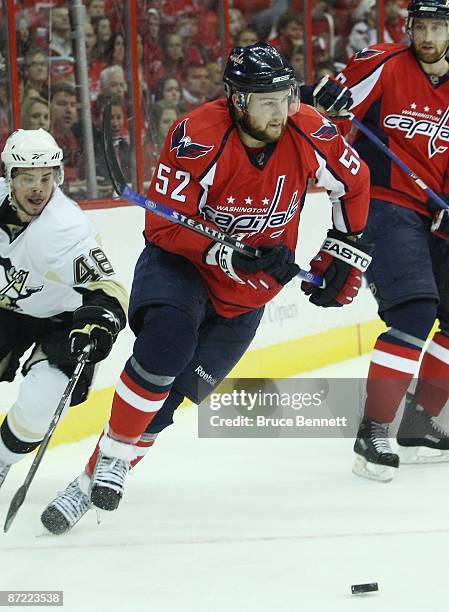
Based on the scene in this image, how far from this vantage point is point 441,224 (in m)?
4.16

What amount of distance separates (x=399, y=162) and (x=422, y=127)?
0.43 ft

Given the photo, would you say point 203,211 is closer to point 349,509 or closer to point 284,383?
point 349,509

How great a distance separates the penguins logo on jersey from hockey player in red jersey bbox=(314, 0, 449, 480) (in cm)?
105

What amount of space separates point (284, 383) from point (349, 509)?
1966mm

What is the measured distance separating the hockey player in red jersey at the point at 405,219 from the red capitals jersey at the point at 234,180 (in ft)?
1.81

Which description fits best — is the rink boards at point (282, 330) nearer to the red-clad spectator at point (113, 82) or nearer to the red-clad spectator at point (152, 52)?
the red-clad spectator at point (113, 82)

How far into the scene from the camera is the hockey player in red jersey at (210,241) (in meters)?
3.28

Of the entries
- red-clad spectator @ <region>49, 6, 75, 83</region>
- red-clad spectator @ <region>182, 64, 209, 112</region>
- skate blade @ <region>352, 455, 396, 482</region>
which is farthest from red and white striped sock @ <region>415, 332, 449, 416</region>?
red-clad spectator @ <region>182, 64, 209, 112</region>

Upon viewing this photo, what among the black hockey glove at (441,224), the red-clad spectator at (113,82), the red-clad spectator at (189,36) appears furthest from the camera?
the red-clad spectator at (189,36)

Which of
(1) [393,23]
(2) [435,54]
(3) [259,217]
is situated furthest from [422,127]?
(1) [393,23]

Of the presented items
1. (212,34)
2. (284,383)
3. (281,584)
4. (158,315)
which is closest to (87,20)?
(212,34)

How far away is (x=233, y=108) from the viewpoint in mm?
3381

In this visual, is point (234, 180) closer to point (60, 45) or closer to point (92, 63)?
point (60, 45)

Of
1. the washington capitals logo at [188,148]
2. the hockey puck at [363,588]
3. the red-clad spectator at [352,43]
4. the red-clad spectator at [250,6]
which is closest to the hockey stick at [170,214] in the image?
the washington capitals logo at [188,148]
